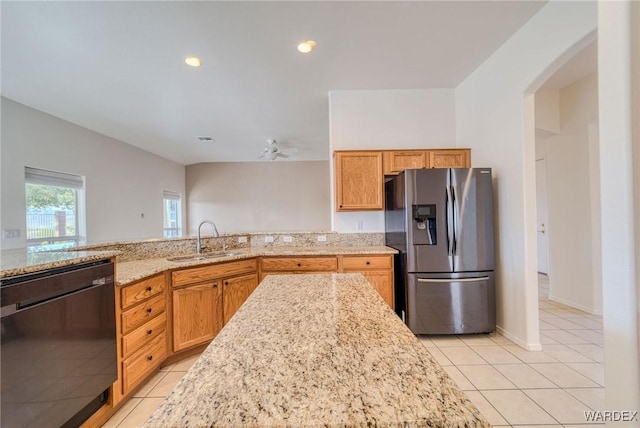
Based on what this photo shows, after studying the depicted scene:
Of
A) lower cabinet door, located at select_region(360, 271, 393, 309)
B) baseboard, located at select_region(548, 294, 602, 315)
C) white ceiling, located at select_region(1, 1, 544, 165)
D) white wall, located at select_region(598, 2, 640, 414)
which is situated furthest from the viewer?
baseboard, located at select_region(548, 294, 602, 315)

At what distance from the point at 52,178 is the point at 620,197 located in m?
6.08

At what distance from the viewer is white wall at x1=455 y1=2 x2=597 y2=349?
214cm

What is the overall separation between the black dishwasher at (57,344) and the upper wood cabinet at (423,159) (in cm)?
285

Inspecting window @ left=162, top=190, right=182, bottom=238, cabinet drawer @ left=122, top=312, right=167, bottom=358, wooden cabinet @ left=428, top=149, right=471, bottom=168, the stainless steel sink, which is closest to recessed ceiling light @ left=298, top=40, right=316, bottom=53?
wooden cabinet @ left=428, top=149, right=471, bottom=168

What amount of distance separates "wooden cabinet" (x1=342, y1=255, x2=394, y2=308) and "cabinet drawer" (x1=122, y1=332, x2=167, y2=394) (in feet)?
5.85

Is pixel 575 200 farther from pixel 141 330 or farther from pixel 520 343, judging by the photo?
pixel 141 330

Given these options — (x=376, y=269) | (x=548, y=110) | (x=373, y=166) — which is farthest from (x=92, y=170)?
(x=548, y=110)

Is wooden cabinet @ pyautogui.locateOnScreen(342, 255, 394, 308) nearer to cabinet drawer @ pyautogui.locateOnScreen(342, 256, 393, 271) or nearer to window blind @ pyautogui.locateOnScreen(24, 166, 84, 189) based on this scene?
cabinet drawer @ pyautogui.locateOnScreen(342, 256, 393, 271)

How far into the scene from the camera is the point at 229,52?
2.53 meters

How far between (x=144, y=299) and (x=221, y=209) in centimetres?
570

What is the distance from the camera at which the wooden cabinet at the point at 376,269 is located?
286 cm

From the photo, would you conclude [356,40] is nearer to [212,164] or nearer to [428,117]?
[428,117]

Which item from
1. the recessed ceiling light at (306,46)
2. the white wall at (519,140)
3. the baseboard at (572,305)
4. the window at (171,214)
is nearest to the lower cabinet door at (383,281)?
the white wall at (519,140)

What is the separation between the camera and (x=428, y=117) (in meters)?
3.51
